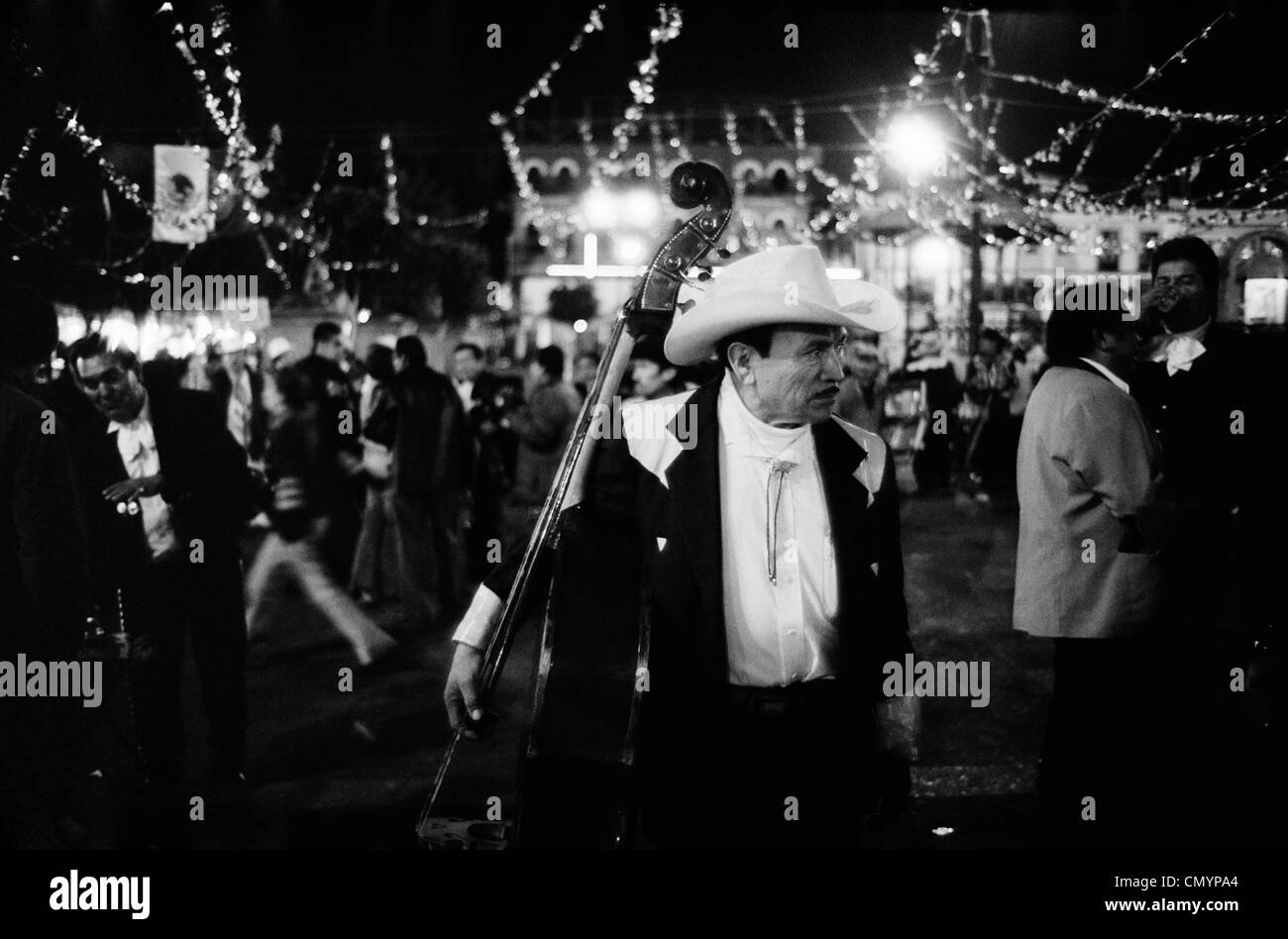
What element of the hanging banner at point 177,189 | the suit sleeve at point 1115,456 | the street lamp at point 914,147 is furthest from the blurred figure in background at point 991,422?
the suit sleeve at point 1115,456

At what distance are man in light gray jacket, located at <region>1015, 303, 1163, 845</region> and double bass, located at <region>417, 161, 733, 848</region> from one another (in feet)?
5.70

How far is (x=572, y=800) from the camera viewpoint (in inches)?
103

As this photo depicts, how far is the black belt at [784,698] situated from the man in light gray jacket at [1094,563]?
5.20ft

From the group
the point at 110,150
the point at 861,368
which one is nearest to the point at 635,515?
the point at 861,368

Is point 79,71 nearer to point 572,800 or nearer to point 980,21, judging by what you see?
point 572,800

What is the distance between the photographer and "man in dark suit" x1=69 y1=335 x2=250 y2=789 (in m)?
5.09

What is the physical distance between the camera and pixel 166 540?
17.0 ft

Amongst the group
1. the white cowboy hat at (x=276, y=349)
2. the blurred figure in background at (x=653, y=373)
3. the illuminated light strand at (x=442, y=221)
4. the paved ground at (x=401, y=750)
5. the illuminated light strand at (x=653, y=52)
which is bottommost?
the paved ground at (x=401, y=750)

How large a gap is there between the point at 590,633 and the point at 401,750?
10.8 ft

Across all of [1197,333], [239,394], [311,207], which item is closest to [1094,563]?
[1197,333]

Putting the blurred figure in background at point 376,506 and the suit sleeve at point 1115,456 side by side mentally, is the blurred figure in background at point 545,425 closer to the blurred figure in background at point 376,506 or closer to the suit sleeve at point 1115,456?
the blurred figure in background at point 376,506

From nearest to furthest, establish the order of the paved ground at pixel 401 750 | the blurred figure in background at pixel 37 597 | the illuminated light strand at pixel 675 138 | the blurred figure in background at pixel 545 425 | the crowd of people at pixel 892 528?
the crowd of people at pixel 892 528 → the blurred figure in background at pixel 37 597 → the paved ground at pixel 401 750 → the blurred figure in background at pixel 545 425 → the illuminated light strand at pixel 675 138

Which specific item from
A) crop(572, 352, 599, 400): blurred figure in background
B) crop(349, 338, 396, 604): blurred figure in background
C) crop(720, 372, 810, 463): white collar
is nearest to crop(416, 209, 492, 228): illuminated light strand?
crop(572, 352, 599, 400): blurred figure in background

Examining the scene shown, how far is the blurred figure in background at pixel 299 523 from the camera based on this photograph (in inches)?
267
